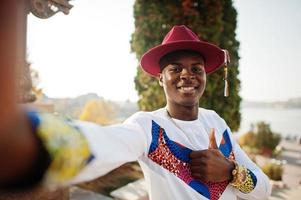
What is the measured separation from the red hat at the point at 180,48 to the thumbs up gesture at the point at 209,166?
77 cm

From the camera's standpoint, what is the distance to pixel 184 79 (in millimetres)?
1926

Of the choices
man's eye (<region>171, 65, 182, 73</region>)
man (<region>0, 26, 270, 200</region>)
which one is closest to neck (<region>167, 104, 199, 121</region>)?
man (<region>0, 26, 270, 200</region>)

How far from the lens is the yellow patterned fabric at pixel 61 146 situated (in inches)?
31.8

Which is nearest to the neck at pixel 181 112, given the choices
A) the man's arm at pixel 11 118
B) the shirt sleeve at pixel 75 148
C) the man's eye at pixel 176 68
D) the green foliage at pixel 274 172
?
the man's eye at pixel 176 68

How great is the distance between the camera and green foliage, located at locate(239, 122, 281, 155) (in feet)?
68.6

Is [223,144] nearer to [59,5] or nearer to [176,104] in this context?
[176,104]

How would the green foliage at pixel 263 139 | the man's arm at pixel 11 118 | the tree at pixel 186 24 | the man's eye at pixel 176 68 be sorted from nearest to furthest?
the man's arm at pixel 11 118 < the man's eye at pixel 176 68 < the tree at pixel 186 24 < the green foliage at pixel 263 139

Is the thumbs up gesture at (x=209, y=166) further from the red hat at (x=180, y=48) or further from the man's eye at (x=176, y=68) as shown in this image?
the red hat at (x=180, y=48)

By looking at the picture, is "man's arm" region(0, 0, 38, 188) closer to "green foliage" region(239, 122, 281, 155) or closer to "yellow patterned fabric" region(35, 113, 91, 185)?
"yellow patterned fabric" region(35, 113, 91, 185)

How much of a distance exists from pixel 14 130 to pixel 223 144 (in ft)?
5.47

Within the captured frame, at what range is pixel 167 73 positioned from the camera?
2025 mm

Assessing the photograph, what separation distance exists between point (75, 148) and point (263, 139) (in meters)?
22.3

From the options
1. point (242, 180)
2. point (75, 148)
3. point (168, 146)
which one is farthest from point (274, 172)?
point (75, 148)

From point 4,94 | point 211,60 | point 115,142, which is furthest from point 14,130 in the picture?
point 211,60
